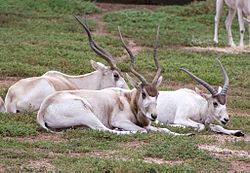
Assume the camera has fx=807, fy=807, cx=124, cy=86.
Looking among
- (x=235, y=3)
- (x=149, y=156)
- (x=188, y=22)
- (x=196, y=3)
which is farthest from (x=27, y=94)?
(x=196, y=3)

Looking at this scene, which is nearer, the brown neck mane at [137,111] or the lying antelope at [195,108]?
the brown neck mane at [137,111]

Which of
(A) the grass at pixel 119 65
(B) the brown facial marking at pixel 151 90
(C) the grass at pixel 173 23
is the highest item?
(B) the brown facial marking at pixel 151 90

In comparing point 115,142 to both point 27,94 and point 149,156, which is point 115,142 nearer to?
point 149,156

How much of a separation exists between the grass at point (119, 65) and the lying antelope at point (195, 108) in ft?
1.31

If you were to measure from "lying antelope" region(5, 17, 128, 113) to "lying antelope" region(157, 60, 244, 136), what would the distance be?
822 millimetres

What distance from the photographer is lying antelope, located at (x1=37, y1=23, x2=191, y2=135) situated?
9.23 metres

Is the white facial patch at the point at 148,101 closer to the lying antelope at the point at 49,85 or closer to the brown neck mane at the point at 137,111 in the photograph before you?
the brown neck mane at the point at 137,111

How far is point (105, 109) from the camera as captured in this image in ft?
32.0

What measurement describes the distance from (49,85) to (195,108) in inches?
78.1

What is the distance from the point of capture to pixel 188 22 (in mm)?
21844

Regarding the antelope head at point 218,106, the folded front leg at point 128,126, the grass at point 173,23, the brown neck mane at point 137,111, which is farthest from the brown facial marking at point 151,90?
the grass at point 173,23

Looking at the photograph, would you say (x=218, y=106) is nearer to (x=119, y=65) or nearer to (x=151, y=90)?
(x=151, y=90)

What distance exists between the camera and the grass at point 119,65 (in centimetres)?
777

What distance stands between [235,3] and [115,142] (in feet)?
37.6
